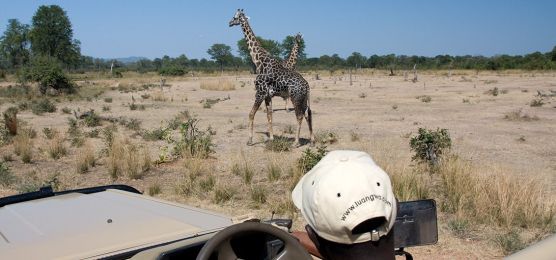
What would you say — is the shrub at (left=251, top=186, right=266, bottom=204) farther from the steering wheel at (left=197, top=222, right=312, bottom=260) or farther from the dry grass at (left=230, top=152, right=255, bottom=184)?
the steering wheel at (left=197, top=222, right=312, bottom=260)

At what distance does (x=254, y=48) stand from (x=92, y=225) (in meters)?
12.0

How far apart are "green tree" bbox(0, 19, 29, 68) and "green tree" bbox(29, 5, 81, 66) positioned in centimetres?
1204

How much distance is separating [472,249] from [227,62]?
10590cm

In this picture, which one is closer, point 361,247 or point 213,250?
point 213,250

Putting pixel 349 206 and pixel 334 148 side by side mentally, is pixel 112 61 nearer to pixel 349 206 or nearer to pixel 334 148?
pixel 334 148

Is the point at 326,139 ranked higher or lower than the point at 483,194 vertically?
lower

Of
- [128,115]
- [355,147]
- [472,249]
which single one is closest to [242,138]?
[355,147]

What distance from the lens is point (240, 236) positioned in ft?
6.98

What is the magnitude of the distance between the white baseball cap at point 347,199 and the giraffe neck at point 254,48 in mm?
11436

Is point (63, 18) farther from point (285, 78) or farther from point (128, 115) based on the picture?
point (285, 78)

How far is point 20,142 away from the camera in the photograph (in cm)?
1178

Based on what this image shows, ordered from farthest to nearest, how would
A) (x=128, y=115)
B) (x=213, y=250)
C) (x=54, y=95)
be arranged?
(x=54, y=95), (x=128, y=115), (x=213, y=250)

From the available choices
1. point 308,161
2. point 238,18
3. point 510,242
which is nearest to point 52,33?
point 238,18

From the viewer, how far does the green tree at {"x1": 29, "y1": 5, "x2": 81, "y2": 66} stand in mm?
63375
